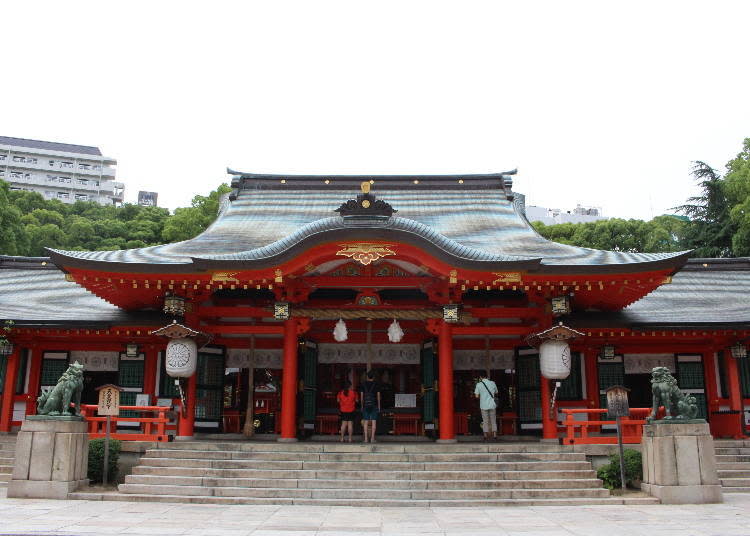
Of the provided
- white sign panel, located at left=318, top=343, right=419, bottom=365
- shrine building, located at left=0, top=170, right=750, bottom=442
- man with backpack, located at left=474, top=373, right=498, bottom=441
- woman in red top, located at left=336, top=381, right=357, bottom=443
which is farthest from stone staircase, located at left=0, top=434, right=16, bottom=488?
man with backpack, located at left=474, top=373, right=498, bottom=441

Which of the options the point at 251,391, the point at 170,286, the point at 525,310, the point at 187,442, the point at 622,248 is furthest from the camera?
the point at 622,248

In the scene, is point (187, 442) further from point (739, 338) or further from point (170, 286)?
point (739, 338)

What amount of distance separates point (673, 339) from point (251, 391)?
35.6 feet

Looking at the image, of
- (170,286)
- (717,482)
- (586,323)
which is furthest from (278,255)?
(717,482)

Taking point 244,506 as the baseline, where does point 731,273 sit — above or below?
above

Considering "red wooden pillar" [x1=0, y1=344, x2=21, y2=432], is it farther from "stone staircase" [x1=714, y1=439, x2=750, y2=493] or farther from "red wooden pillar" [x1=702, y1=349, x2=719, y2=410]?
"red wooden pillar" [x1=702, y1=349, x2=719, y2=410]

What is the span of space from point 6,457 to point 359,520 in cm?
836

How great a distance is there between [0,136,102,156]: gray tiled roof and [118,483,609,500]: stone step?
294 feet

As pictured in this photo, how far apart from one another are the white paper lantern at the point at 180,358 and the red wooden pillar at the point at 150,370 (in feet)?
8.17

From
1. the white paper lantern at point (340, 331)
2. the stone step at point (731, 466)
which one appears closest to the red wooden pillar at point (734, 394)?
the stone step at point (731, 466)

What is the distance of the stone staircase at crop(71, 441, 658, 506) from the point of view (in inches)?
428

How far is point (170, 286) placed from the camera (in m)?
13.9

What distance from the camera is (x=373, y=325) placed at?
1664 centimetres

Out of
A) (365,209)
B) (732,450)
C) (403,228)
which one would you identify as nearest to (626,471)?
(732,450)
